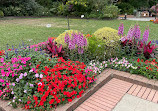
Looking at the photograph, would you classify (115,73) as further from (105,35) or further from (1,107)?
(1,107)

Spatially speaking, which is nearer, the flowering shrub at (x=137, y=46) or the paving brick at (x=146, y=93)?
the paving brick at (x=146, y=93)

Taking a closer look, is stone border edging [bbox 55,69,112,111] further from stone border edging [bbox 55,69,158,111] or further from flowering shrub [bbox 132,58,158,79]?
flowering shrub [bbox 132,58,158,79]

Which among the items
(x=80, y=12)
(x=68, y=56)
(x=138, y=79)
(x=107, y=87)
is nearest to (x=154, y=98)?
(x=138, y=79)

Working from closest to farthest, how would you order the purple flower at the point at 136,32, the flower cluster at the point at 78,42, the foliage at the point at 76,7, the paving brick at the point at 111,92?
the paving brick at the point at 111,92, the flower cluster at the point at 78,42, the purple flower at the point at 136,32, the foliage at the point at 76,7

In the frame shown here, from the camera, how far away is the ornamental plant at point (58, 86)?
2405 millimetres

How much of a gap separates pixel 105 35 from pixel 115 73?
135 cm

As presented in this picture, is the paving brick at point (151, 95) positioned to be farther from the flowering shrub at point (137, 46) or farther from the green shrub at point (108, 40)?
the green shrub at point (108, 40)

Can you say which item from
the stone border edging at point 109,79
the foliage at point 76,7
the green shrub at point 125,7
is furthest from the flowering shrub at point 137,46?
the green shrub at point 125,7

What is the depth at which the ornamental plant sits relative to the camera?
2.41m

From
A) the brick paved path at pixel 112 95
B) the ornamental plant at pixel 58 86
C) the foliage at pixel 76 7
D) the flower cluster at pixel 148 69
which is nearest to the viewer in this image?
the ornamental plant at pixel 58 86

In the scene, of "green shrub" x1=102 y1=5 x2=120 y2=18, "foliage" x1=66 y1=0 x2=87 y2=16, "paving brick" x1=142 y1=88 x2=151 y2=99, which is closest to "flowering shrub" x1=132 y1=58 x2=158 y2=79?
"paving brick" x1=142 y1=88 x2=151 y2=99

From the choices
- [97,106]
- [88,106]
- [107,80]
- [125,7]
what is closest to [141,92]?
[107,80]

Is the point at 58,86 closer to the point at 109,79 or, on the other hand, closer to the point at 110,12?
the point at 109,79

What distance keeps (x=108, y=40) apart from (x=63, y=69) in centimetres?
194
